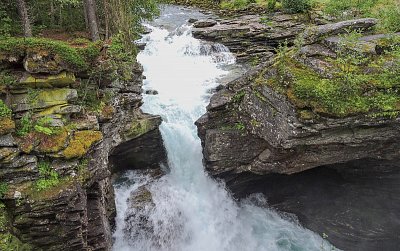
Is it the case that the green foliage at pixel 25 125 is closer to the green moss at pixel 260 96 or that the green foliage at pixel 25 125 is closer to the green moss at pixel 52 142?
the green moss at pixel 52 142

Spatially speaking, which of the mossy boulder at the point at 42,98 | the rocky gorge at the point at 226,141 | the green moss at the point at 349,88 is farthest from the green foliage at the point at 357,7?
the mossy boulder at the point at 42,98

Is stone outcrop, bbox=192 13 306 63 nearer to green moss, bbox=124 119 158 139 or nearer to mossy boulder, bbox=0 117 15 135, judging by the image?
green moss, bbox=124 119 158 139

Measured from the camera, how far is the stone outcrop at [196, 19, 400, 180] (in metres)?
12.4

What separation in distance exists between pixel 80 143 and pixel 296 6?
976 inches

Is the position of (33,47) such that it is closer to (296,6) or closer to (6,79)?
(6,79)

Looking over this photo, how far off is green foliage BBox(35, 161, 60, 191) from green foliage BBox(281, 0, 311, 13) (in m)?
25.7

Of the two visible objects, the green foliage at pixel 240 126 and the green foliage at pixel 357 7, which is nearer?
the green foliage at pixel 240 126

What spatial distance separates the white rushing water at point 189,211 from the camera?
15.2 metres

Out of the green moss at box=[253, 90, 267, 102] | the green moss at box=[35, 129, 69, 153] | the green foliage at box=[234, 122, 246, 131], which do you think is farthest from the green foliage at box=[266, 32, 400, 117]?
the green moss at box=[35, 129, 69, 153]

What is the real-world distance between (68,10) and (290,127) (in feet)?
50.3

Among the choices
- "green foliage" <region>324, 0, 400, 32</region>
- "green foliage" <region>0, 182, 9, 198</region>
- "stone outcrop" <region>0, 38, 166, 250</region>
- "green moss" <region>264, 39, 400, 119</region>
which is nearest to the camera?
"green foliage" <region>0, 182, 9, 198</region>

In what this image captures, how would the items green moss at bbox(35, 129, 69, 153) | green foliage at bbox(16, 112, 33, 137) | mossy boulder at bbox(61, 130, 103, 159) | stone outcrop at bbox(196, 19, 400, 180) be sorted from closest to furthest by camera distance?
green moss at bbox(35, 129, 69, 153) → green foliage at bbox(16, 112, 33, 137) → mossy boulder at bbox(61, 130, 103, 159) → stone outcrop at bbox(196, 19, 400, 180)

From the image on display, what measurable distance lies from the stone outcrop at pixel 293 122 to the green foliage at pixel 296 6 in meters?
14.6

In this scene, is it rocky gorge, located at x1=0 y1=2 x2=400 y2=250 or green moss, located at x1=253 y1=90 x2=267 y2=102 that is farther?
green moss, located at x1=253 y1=90 x2=267 y2=102
